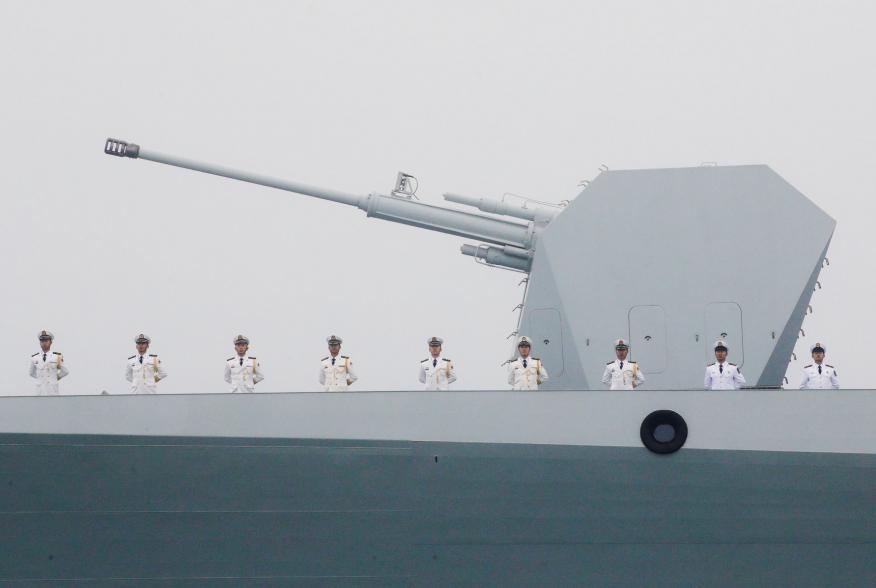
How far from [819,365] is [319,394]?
220 inches

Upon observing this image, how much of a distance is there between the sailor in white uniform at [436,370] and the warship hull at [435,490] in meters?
1.40

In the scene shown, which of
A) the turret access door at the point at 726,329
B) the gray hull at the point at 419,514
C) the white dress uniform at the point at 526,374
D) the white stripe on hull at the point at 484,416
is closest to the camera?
the gray hull at the point at 419,514

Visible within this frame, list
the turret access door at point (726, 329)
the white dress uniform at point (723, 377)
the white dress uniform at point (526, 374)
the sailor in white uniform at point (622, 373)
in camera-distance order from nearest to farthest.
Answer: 1. the white dress uniform at point (723, 377)
2. the sailor in white uniform at point (622, 373)
3. the white dress uniform at point (526, 374)
4. the turret access door at point (726, 329)

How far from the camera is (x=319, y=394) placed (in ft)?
43.2

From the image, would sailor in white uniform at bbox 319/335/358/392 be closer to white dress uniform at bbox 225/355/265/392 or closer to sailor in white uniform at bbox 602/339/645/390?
white dress uniform at bbox 225/355/265/392

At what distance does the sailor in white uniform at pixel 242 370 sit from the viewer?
14531mm

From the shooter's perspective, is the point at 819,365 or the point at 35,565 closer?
the point at 35,565

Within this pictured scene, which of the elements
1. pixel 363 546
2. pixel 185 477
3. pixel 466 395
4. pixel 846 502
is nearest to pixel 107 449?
pixel 185 477

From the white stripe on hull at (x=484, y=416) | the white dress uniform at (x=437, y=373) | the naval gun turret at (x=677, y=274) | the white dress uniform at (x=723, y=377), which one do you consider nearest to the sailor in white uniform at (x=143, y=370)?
the white stripe on hull at (x=484, y=416)

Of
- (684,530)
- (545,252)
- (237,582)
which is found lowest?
(237,582)

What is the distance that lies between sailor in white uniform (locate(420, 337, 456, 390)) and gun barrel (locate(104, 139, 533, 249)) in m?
2.43

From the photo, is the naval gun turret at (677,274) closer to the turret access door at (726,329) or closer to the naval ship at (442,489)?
the turret access door at (726,329)

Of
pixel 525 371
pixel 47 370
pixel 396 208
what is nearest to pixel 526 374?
pixel 525 371

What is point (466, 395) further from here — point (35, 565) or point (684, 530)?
point (35, 565)
